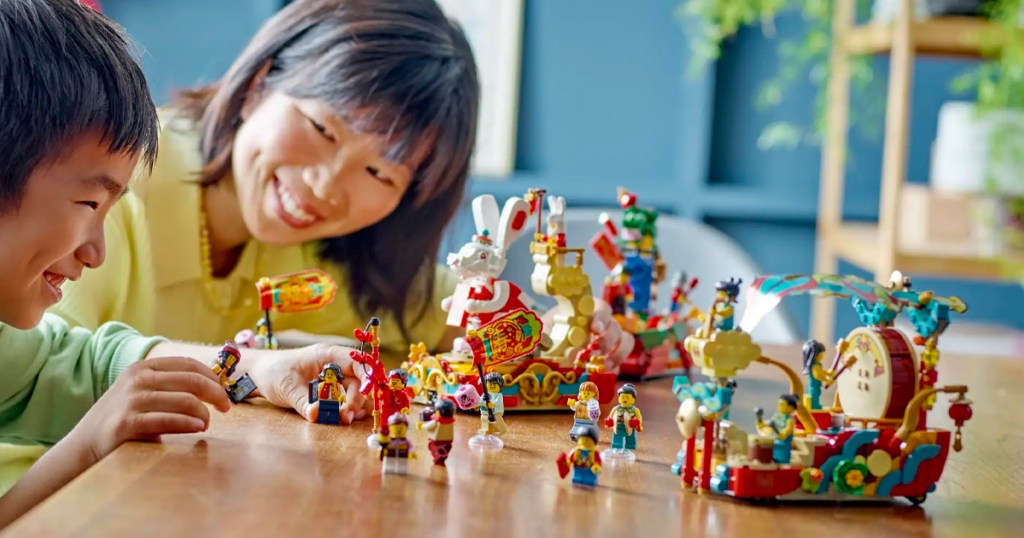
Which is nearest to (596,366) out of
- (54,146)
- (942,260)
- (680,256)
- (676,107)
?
(54,146)

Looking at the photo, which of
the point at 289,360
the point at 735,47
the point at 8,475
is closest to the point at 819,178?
the point at 735,47

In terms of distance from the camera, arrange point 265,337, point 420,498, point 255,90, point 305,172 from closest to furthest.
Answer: point 420,498
point 265,337
point 305,172
point 255,90

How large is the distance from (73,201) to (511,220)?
37 cm

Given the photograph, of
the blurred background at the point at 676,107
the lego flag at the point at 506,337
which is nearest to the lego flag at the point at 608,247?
the lego flag at the point at 506,337

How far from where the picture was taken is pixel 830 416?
2.75 feet

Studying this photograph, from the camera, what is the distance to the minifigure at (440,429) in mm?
816

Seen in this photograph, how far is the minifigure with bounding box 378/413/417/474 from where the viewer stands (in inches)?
31.5

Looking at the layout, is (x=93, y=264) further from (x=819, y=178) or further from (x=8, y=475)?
(x=819, y=178)

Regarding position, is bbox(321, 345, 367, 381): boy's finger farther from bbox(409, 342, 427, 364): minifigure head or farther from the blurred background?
the blurred background

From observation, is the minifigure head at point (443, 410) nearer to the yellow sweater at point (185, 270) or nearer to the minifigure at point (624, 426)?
the minifigure at point (624, 426)

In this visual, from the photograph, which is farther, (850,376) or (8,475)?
(8,475)

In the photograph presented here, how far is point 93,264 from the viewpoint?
0.93m

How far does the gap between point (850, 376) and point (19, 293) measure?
637 mm

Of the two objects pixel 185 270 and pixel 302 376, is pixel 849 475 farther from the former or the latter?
pixel 185 270
